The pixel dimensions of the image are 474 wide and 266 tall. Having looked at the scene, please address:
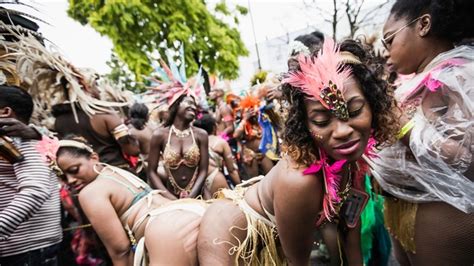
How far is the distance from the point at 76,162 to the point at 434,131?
2.50 m

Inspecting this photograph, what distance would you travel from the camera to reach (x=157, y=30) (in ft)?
42.3

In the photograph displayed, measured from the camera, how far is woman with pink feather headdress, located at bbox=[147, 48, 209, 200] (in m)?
4.04

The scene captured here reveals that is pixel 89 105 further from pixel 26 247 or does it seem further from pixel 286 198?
pixel 286 198

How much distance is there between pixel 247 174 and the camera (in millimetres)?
6668

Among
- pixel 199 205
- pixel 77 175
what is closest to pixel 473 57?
pixel 199 205

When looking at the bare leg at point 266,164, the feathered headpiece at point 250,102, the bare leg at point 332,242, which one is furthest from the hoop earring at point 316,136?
the feathered headpiece at point 250,102

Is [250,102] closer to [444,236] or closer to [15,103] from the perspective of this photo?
[15,103]

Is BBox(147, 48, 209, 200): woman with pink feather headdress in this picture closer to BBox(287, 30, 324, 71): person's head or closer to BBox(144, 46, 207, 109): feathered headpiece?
BBox(144, 46, 207, 109): feathered headpiece

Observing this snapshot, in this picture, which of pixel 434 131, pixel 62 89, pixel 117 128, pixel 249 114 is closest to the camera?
pixel 434 131

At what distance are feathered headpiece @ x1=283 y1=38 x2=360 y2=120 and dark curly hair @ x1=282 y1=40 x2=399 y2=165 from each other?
5cm

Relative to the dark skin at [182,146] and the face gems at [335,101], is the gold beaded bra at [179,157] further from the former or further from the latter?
the face gems at [335,101]

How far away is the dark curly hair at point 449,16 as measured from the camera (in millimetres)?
1711

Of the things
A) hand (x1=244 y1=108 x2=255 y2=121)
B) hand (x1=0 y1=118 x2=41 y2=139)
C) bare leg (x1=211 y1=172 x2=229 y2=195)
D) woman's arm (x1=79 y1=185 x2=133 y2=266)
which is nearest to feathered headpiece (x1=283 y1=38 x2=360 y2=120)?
woman's arm (x1=79 y1=185 x2=133 y2=266)

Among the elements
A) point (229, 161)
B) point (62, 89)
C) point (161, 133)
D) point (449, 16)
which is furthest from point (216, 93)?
point (449, 16)
